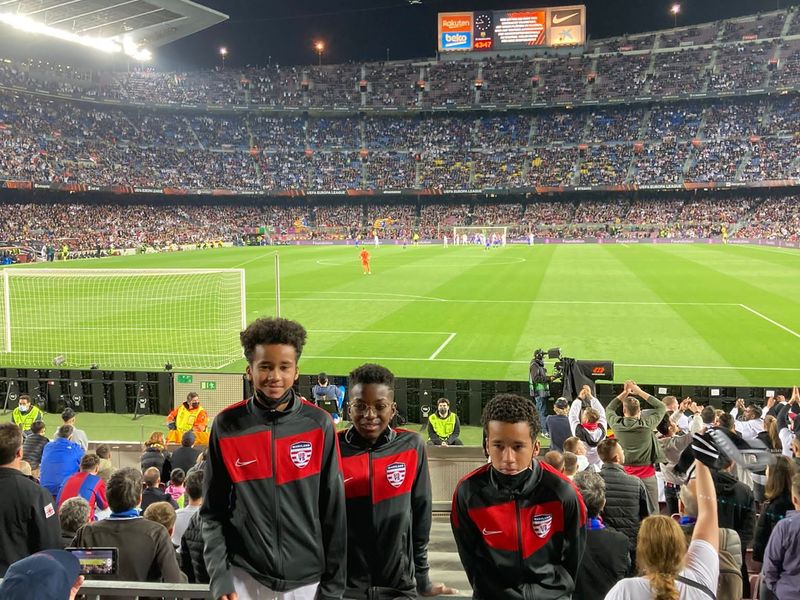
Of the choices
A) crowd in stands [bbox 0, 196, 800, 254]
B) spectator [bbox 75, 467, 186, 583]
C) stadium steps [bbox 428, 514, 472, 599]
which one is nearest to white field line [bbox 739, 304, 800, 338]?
stadium steps [bbox 428, 514, 472, 599]

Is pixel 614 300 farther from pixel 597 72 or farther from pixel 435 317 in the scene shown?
pixel 597 72

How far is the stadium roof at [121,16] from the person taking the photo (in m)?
41.7

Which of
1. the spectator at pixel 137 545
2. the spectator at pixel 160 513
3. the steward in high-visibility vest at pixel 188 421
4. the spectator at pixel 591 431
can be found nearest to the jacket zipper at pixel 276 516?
the spectator at pixel 137 545

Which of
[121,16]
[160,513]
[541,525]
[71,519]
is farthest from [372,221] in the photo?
[541,525]

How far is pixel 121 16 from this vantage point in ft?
154

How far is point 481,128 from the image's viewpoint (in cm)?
9606

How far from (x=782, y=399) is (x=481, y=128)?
87.2 meters

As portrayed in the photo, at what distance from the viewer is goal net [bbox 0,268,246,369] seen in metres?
21.0

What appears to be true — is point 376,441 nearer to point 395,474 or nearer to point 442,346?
point 395,474

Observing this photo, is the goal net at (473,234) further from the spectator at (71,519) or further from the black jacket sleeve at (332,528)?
the black jacket sleeve at (332,528)

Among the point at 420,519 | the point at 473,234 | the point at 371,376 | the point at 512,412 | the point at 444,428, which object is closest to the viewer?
the point at 512,412

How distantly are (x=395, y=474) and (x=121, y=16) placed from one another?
167ft

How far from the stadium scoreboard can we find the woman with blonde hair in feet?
330

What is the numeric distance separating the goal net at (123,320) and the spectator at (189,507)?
29.4 ft
